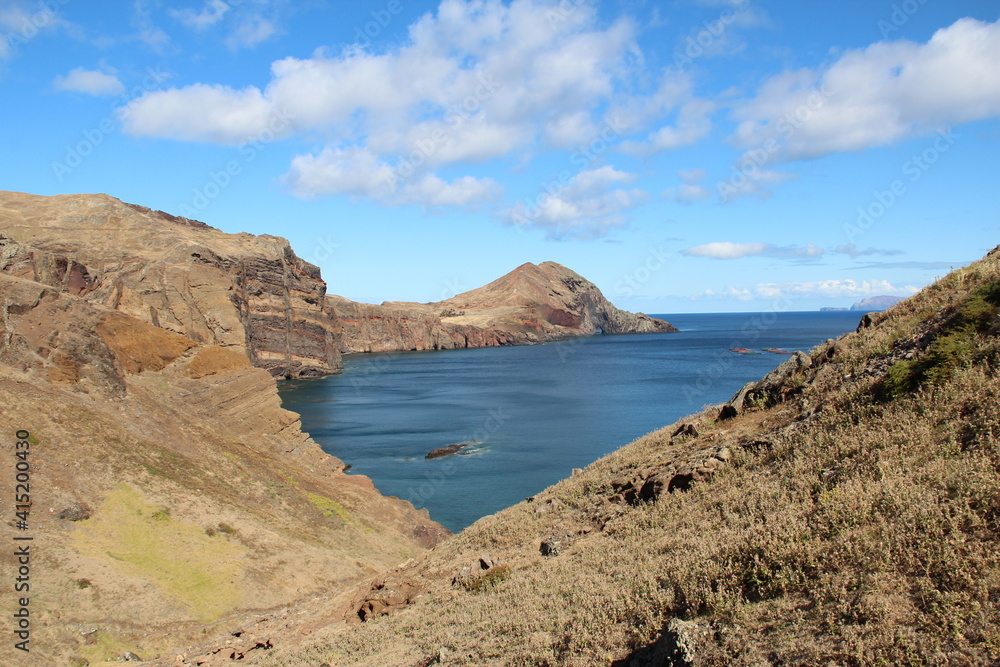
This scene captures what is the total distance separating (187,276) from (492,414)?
45.8 m

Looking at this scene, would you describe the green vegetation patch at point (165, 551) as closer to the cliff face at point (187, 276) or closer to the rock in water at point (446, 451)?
the rock in water at point (446, 451)

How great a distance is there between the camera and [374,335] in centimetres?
17425

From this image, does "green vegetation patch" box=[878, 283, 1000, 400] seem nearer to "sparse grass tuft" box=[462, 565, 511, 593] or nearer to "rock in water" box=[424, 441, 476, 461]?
"sparse grass tuft" box=[462, 565, 511, 593]

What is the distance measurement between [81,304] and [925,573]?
3020 centimetres

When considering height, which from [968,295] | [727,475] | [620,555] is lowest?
[620,555]

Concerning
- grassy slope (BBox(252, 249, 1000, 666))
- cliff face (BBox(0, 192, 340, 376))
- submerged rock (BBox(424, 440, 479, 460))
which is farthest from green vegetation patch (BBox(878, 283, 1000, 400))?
cliff face (BBox(0, 192, 340, 376))

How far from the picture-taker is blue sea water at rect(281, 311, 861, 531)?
45844mm

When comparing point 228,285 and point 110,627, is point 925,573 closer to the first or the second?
point 110,627

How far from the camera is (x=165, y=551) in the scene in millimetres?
19250

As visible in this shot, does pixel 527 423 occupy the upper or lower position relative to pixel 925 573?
lower

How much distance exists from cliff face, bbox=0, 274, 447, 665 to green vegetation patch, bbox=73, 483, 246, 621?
5cm

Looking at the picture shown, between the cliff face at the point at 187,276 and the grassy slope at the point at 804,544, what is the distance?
65.5 metres

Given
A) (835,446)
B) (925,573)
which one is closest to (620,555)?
(835,446)

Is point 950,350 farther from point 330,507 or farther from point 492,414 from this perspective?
point 492,414
